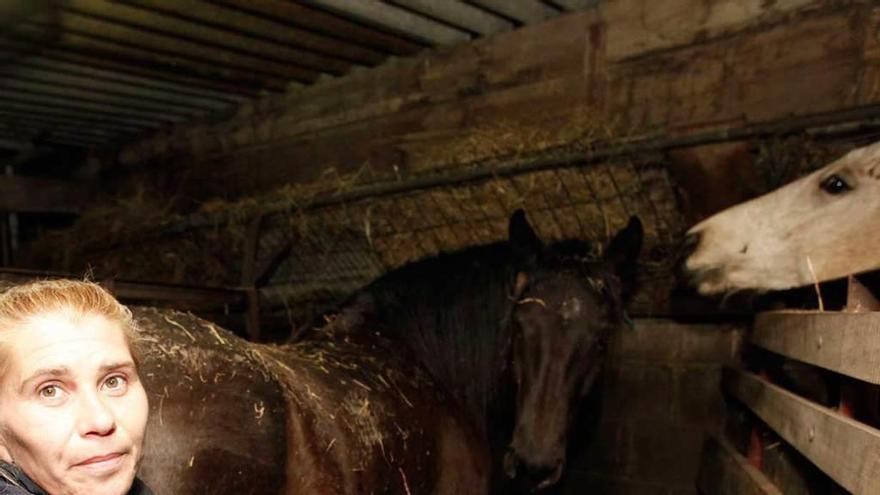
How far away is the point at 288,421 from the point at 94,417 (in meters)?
1.10

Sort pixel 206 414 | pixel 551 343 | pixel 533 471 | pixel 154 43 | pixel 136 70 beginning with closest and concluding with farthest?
1. pixel 206 414
2. pixel 533 471
3. pixel 551 343
4. pixel 154 43
5. pixel 136 70

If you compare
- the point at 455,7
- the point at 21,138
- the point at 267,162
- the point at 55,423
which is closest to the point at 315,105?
the point at 267,162

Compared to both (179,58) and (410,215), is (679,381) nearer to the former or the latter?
(410,215)

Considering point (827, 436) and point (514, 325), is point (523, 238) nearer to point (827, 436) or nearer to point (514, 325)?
point (514, 325)

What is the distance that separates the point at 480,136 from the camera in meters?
4.63

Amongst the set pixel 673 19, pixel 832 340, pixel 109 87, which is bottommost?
pixel 832 340

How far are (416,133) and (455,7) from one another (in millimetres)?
1245

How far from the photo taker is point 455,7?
4.71 m

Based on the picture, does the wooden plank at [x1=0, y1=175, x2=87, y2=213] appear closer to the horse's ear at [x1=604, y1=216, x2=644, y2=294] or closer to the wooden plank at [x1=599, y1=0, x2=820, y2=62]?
the wooden plank at [x1=599, y1=0, x2=820, y2=62]

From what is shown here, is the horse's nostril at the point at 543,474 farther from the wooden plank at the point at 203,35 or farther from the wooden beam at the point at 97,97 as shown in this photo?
the wooden beam at the point at 97,97

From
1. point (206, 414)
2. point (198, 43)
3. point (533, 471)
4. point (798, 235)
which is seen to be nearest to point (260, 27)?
point (198, 43)

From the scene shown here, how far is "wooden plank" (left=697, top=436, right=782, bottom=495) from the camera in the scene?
2742 mm

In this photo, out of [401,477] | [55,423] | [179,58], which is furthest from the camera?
[179,58]

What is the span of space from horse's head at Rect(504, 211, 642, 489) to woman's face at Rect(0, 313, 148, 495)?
188cm
